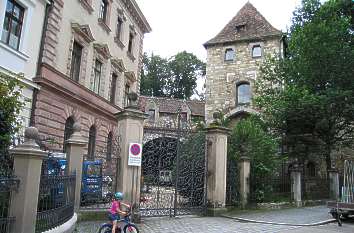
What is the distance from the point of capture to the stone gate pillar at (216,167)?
543 inches

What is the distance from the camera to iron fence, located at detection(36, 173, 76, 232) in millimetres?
6887

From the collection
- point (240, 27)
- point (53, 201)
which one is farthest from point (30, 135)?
point (240, 27)

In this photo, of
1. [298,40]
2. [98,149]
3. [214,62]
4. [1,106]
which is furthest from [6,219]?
[214,62]

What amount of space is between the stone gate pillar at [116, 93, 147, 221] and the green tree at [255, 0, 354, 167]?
14484mm

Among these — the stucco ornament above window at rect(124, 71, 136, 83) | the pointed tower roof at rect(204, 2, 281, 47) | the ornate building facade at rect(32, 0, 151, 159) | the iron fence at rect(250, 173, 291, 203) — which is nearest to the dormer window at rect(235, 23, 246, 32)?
the pointed tower roof at rect(204, 2, 281, 47)

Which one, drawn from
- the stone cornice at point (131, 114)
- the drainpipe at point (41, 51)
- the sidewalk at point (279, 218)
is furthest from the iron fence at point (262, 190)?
the drainpipe at point (41, 51)

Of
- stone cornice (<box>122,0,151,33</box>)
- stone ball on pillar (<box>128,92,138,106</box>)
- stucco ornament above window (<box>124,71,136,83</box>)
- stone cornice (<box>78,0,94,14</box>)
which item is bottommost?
stone ball on pillar (<box>128,92,138,106</box>)

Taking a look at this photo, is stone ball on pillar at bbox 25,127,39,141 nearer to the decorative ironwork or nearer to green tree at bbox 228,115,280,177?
the decorative ironwork

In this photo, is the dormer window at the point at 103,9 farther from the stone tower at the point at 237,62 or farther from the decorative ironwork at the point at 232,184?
the stone tower at the point at 237,62

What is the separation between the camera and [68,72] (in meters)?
19.5

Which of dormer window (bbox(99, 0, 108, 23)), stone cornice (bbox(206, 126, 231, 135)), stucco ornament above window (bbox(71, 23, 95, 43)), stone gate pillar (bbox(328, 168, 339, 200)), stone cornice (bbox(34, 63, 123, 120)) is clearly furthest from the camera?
dormer window (bbox(99, 0, 108, 23))

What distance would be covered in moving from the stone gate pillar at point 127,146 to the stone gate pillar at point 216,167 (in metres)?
3.18

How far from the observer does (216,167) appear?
13.9 m

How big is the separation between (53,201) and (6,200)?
1582 millimetres
